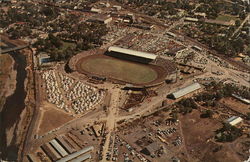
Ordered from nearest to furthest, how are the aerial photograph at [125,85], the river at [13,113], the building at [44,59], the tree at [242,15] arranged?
the aerial photograph at [125,85], the river at [13,113], the building at [44,59], the tree at [242,15]

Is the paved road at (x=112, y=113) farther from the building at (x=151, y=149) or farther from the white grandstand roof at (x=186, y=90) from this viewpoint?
the white grandstand roof at (x=186, y=90)

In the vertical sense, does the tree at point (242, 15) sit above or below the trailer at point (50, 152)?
above

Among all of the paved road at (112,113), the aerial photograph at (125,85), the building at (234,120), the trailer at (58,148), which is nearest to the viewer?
the trailer at (58,148)

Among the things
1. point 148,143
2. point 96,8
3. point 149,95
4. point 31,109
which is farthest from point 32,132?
point 96,8

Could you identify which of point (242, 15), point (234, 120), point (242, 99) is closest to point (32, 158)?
point (234, 120)

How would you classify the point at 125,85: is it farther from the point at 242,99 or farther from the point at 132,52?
the point at 242,99

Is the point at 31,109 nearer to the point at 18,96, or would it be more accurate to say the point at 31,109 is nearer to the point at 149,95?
the point at 18,96

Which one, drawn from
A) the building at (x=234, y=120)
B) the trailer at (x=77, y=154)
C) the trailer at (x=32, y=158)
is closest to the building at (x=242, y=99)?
the building at (x=234, y=120)

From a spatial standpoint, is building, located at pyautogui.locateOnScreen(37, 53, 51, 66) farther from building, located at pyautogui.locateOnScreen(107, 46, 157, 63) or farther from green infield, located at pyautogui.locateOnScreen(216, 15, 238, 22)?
green infield, located at pyautogui.locateOnScreen(216, 15, 238, 22)
